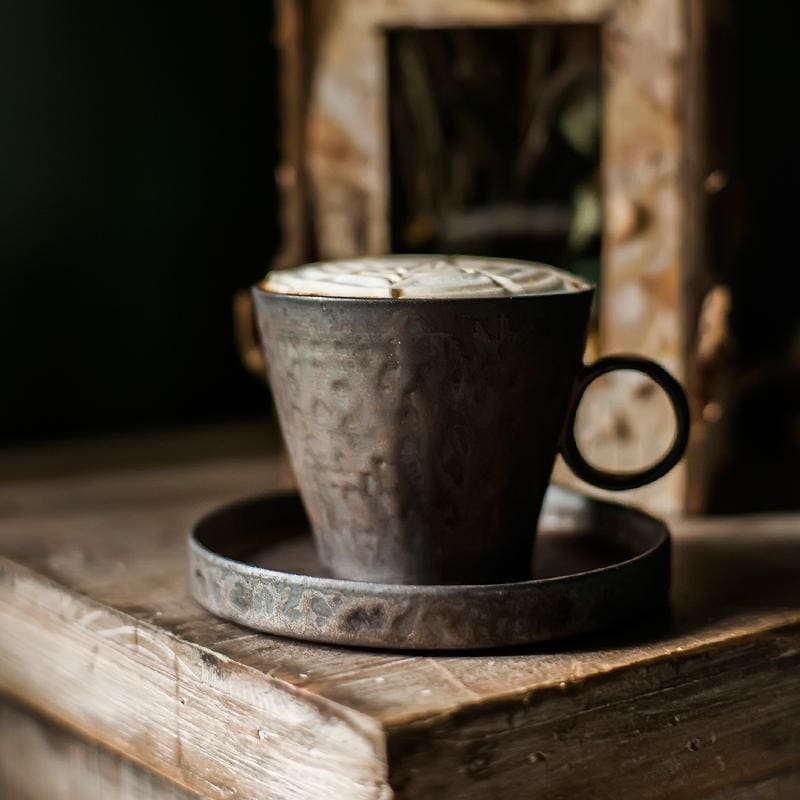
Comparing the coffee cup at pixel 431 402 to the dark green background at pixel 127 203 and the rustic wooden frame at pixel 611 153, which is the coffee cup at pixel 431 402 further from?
the dark green background at pixel 127 203

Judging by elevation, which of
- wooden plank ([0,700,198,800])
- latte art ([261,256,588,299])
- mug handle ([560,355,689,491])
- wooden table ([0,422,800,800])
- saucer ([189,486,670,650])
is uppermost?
latte art ([261,256,588,299])

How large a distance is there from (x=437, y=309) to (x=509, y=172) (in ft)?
1.38

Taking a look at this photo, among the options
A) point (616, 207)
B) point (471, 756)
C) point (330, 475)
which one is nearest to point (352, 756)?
point (471, 756)

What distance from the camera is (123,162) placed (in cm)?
142

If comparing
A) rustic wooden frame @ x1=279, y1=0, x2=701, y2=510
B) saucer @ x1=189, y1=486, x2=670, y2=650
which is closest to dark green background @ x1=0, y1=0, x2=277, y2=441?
rustic wooden frame @ x1=279, y1=0, x2=701, y2=510

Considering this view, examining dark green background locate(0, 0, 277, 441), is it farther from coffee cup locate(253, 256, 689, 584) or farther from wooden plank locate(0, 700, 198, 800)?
coffee cup locate(253, 256, 689, 584)

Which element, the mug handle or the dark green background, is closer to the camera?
the mug handle

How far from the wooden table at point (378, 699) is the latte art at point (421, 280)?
201 mm

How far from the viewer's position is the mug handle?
2.45 ft

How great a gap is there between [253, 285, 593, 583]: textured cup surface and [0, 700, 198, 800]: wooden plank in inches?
7.7

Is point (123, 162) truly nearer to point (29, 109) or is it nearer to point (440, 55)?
point (29, 109)

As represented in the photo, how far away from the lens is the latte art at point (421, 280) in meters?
0.69

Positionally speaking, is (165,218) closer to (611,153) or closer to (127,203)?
(127,203)

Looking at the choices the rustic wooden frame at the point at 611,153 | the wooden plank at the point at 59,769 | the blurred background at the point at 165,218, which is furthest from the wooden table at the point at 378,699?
the blurred background at the point at 165,218
